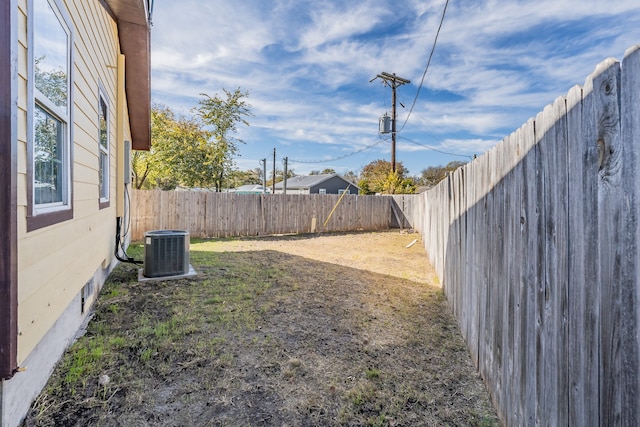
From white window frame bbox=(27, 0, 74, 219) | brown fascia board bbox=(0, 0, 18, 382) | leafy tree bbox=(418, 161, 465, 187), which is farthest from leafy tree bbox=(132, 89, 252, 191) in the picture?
leafy tree bbox=(418, 161, 465, 187)

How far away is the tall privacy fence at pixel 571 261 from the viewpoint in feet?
2.95

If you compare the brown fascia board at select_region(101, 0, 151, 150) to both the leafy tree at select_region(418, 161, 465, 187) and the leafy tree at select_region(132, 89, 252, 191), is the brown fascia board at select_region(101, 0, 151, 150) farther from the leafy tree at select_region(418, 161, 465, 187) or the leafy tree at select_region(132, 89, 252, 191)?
the leafy tree at select_region(418, 161, 465, 187)

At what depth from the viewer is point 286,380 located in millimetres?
2318

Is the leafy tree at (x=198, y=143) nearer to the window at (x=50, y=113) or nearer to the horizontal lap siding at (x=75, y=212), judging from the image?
the horizontal lap siding at (x=75, y=212)

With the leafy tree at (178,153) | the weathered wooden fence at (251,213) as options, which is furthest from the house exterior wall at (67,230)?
the leafy tree at (178,153)

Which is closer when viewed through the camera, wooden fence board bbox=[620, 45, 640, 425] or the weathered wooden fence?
wooden fence board bbox=[620, 45, 640, 425]

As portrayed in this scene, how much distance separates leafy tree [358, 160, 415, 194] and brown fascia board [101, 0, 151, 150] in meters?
12.0

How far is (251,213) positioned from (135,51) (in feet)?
18.9

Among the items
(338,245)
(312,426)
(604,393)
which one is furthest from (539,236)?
(338,245)

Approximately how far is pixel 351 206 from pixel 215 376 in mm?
10783

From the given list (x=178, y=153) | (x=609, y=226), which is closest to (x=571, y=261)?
(x=609, y=226)

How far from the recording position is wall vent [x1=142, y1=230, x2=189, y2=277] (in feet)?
15.6

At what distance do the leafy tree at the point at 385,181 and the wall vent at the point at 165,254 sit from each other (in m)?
12.5

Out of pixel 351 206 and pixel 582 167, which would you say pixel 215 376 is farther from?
pixel 351 206
